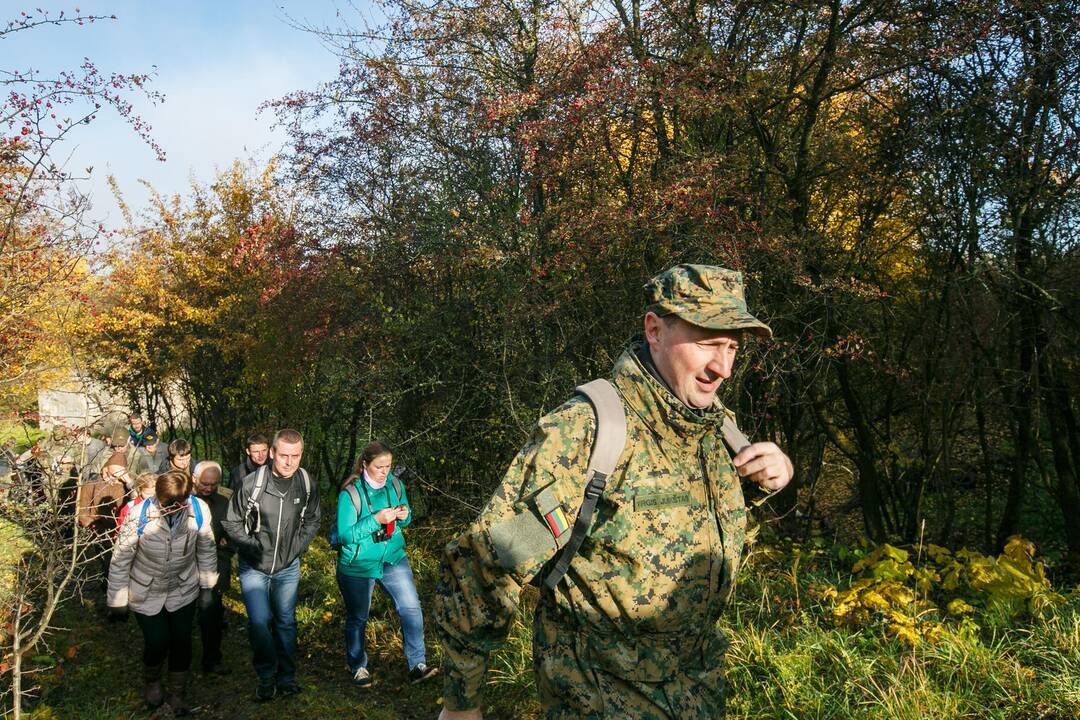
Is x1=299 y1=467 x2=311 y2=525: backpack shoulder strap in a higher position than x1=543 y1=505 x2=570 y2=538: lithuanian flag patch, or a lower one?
lower

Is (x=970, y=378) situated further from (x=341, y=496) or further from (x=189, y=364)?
(x=189, y=364)

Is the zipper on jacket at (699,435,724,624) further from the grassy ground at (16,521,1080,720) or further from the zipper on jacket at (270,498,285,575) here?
the zipper on jacket at (270,498,285,575)

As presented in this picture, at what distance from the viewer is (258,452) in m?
7.52

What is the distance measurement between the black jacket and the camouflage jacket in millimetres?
4027

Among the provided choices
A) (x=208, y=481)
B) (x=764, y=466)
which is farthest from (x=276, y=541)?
(x=764, y=466)

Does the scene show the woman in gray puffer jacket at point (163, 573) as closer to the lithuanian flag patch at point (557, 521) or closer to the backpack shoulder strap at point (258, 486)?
the backpack shoulder strap at point (258, 486)

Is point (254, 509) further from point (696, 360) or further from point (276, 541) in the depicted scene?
point (696, 360)

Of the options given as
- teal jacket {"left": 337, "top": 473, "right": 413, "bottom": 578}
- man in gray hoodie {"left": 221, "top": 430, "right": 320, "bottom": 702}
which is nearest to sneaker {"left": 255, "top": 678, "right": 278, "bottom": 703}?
man in gray hoodie {"left": 221, "top": 430, "right": 320, "bottom": 702}

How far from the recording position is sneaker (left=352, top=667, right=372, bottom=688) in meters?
6.45

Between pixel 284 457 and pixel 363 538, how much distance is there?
2.77 feet

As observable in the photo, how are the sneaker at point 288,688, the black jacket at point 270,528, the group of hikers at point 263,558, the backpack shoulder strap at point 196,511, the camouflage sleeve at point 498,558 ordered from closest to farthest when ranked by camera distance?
the camouflage sleeve at point 498,558
the group of hikers at point 263,558
the black jacket at point 270,528
the backpack shoulder strap at point 196,511
the sneaker at point 288,688

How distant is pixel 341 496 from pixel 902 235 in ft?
19.2

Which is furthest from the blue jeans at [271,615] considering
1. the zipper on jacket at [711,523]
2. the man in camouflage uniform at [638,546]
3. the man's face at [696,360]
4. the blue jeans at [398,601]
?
the man's face at [696,360]

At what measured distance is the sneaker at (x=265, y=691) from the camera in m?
6.28
